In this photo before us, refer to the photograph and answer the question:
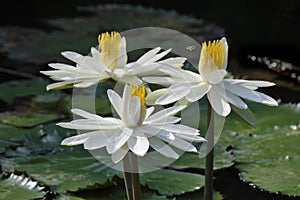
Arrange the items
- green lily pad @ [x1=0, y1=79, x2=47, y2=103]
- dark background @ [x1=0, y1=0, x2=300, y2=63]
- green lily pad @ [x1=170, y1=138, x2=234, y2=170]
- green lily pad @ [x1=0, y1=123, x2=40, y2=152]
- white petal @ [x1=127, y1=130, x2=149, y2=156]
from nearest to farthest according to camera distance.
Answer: white petal @ [x1=127, y1=130, x2=149, y2=156], green lily pad @ [x1=170, y1=138, x2=234, y2=170], green lily pad @ [x1=0, y1=123, x2=40, y2=152], green lily pad @ [x1=0, y1=79, x2=47, y2=103], dark background @ [x1=0, y1=0, x2=300, y2=63]

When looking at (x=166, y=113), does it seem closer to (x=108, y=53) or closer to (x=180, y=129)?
(x=180, y=129)

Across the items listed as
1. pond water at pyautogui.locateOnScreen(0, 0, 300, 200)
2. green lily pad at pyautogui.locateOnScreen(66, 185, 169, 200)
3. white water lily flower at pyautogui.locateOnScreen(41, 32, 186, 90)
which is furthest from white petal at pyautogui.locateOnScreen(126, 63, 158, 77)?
pond water at pyautogui.locateOnScreen(0, 0, 300, 200)

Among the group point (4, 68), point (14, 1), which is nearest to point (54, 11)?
point (14, 1)

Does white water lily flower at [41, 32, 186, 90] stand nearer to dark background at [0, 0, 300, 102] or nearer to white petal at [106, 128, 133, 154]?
white petal at [106, 128, 133, 154]

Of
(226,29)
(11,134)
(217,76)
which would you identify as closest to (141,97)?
(217,76)

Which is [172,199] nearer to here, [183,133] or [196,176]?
[196,176]

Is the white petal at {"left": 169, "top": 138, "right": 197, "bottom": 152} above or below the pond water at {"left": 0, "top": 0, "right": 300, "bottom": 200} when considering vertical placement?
above
